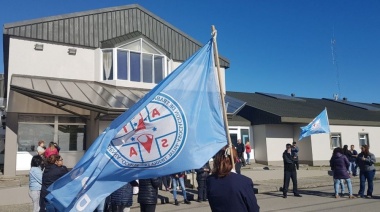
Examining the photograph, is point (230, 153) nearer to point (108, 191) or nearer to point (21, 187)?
point (108, 191)

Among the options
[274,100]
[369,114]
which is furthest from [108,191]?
[369,114]

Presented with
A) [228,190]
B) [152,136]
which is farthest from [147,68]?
[228,190]

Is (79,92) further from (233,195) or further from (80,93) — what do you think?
(233,195)

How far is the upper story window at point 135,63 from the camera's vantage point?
Result: 59.1ft

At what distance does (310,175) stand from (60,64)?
13.7 m

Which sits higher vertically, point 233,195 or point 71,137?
point 71,137

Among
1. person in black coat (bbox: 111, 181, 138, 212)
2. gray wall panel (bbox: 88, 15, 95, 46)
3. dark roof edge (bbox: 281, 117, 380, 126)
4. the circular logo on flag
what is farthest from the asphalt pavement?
dark roof edge (bbox: 281, 117, 380, 126)

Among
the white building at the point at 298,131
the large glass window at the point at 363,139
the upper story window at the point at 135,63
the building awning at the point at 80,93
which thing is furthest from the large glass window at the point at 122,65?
the large glass window at the point at 363,139

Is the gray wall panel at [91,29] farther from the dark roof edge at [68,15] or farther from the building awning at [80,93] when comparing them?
the building awning at [80,93]

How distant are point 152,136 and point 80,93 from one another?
11.4 metres

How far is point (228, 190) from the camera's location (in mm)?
3590

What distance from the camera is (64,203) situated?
4.08 meters

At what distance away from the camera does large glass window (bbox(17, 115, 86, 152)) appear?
1614 centimetres

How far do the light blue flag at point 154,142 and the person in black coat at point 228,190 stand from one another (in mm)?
807
